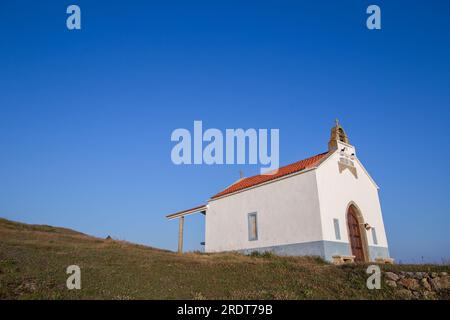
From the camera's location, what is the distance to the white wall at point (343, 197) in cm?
1684

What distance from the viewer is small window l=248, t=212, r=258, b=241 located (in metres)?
19.9

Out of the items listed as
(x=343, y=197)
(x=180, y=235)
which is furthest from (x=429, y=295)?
(x=180, y=235)

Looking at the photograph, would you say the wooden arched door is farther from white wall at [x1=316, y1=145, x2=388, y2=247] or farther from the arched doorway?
white wall at [x1=316, y1=145, x2=388, y2=247]

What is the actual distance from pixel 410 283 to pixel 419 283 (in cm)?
38

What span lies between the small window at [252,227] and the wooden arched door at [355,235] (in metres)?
6.00

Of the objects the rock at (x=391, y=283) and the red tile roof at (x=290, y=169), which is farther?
the red tile roof at (x=290, y=169)

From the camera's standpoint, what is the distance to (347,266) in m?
12.4

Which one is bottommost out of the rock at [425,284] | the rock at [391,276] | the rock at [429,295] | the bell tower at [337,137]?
the rock at [429,295]

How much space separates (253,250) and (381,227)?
9.44 meters

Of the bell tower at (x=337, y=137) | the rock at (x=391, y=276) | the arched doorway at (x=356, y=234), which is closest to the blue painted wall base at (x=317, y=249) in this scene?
the arched doorway at (x=356, y=234)

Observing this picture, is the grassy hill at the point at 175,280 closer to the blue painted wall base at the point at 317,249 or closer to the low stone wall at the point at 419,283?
the low stone wall at the point at 419,283

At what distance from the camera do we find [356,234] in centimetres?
1872
